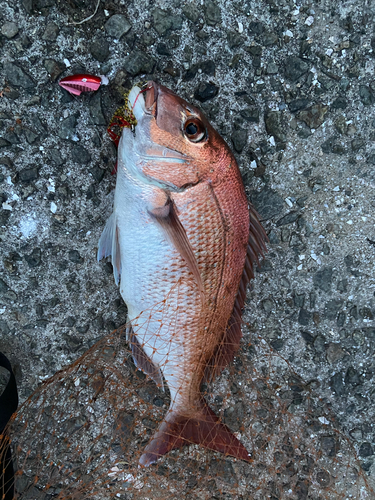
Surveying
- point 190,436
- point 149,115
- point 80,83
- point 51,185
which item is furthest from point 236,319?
point 80,83

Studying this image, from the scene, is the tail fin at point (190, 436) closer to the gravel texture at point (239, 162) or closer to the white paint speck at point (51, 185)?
the gravel texture at point (239, 162)

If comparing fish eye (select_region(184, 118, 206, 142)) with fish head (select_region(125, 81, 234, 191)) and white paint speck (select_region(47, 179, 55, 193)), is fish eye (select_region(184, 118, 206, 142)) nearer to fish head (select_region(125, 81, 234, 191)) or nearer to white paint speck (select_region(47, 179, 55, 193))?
fish head (select_region(125, 81, 234, 191))

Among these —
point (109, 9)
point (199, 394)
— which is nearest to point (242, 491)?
point (199, 394)

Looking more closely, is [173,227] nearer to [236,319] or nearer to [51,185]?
[236,319]

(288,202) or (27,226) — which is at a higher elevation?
(288,202)

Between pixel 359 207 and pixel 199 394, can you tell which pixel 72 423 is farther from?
pixel 359 207

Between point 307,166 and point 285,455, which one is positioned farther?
point 285,455
